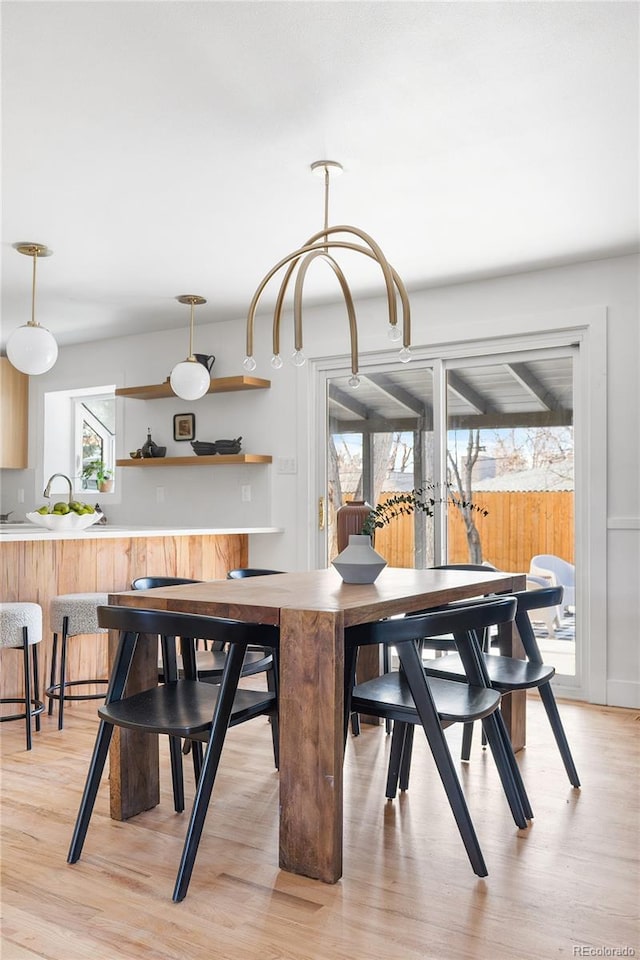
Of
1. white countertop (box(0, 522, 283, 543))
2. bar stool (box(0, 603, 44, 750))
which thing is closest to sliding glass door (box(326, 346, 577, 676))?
white countertop (box(0, 522, 283, 543))

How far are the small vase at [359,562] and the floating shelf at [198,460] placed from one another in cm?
235

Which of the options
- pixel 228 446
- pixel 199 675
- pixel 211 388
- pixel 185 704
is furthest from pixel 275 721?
pixel 211 388

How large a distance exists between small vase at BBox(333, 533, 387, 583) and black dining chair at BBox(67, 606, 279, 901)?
599mm

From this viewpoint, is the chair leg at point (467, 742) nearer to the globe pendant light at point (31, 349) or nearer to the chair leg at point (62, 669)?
the chair leg at point (62, 669)

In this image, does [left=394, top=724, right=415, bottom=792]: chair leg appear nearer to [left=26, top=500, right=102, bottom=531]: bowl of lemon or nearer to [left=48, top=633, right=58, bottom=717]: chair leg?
[left=48, top=633, right=58, bottom=717]: chair leg

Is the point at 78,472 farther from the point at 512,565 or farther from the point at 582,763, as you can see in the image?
the point at 582,763

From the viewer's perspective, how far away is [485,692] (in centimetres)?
234

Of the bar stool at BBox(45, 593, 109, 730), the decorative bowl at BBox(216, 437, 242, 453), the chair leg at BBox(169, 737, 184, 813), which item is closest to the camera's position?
the chair leg at BBox(169, 737, 184, 813)

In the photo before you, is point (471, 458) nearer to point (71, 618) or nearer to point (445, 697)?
point (71, 618)

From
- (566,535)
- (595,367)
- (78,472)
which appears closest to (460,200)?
(595,367)

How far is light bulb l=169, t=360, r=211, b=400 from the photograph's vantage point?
4445 mm

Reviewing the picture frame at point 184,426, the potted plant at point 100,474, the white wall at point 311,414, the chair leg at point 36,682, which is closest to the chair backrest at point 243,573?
the chair leg at point 36,682

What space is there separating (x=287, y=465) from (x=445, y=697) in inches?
120

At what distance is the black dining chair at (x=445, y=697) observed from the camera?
2061 mm
